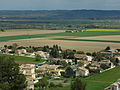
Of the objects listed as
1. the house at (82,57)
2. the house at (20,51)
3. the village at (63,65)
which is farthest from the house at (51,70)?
the house at (20,51)

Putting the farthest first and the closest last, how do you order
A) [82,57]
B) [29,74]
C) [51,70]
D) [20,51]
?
[20,51]
[82,57]
[51,70]
[29,74]

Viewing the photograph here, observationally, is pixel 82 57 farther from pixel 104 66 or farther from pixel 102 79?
pixel 102 79

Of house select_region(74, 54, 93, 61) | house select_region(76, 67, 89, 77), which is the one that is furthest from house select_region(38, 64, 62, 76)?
house select_region(74, 54, 93, 61)

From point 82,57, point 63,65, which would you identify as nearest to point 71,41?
point 82,57

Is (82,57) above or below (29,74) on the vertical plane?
below

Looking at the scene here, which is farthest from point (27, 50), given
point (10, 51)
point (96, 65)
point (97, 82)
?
point (97, 82)

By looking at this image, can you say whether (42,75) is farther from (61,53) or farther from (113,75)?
(61,53)
